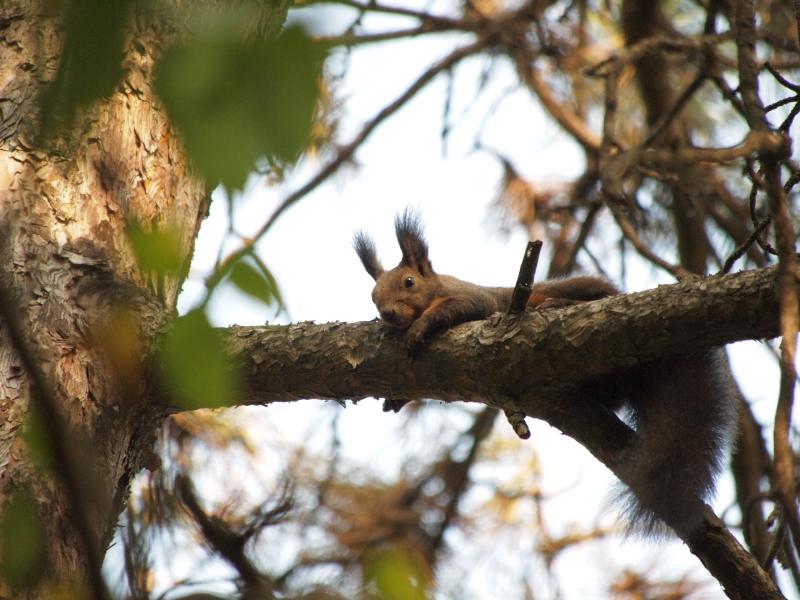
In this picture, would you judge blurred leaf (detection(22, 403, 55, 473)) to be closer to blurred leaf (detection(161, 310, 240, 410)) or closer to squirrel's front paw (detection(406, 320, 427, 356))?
blurred leaf (detection(161, 310, 240, 410))

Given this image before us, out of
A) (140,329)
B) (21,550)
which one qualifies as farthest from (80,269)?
(21,550)

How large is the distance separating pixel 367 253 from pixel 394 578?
2315 millimetres

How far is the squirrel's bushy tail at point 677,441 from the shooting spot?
5.54ft

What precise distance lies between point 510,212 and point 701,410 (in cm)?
196

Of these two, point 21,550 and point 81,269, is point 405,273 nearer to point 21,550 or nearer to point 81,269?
point 81,269

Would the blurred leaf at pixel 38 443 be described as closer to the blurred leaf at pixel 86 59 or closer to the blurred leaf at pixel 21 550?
the blurred leaf at pixel 21 550

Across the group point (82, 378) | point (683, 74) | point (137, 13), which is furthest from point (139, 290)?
point (683, 74)

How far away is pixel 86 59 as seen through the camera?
379 millimetres

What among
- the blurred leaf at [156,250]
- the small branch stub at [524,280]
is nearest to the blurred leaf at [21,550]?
the blurred leaf at [156,250]

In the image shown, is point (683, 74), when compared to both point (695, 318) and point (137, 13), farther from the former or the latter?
point (137, 13)

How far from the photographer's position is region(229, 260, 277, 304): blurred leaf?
1.34 ft

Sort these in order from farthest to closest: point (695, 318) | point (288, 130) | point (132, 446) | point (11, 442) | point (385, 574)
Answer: point (132, 446) < point (695, 318) < point (11, 442) < point (385, 574) < point (288, 130)

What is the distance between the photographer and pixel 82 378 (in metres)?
1.47

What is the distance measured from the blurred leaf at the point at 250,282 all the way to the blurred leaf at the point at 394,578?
0.24 m
